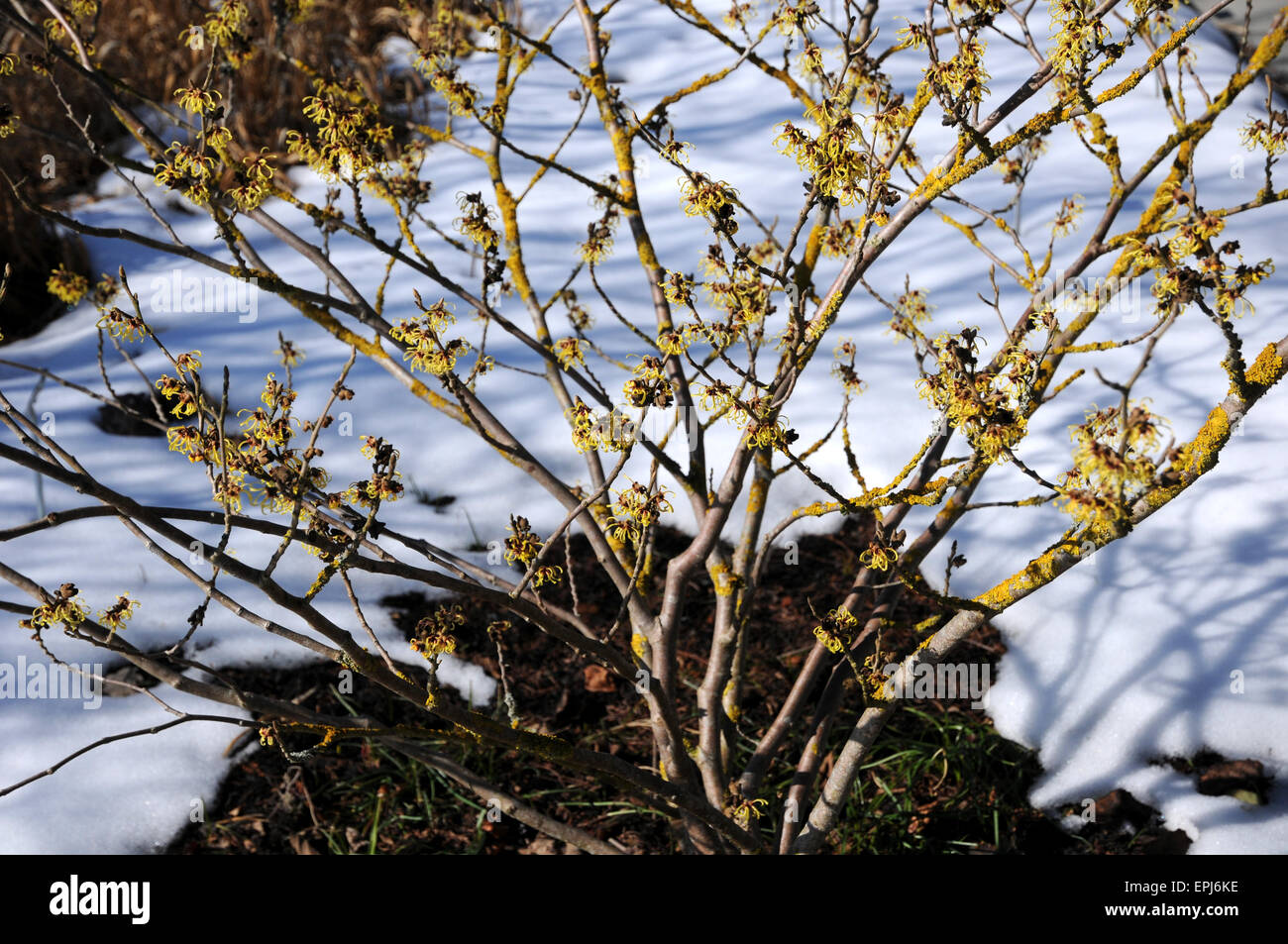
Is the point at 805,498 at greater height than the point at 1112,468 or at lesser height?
greater

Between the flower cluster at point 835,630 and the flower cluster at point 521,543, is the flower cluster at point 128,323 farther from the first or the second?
the flower cluster at point 835,630

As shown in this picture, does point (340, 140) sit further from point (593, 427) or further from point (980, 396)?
point (980, 396)

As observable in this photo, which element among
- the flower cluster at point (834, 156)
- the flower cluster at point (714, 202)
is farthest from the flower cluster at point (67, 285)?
the flower cluster at point (834, 156)

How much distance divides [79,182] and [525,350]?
3189mm

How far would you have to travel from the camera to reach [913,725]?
301 centimetres

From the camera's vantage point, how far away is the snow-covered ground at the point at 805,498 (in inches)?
108

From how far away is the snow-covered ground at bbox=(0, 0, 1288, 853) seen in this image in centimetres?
274

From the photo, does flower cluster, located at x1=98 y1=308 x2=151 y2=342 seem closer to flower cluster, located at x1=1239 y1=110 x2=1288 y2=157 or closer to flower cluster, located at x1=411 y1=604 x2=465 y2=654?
A: flower cluster, located at x1=411 y1=604 x2=465 y2=654

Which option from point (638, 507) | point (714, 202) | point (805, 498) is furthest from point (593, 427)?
point (805, 498)

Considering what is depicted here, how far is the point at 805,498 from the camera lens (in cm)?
372

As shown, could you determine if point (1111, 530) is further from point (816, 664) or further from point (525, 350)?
point (525, 350)

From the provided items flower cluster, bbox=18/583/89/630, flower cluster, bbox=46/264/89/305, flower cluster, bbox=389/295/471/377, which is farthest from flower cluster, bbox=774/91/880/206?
flower cluster, bbox=46/264/89/305
